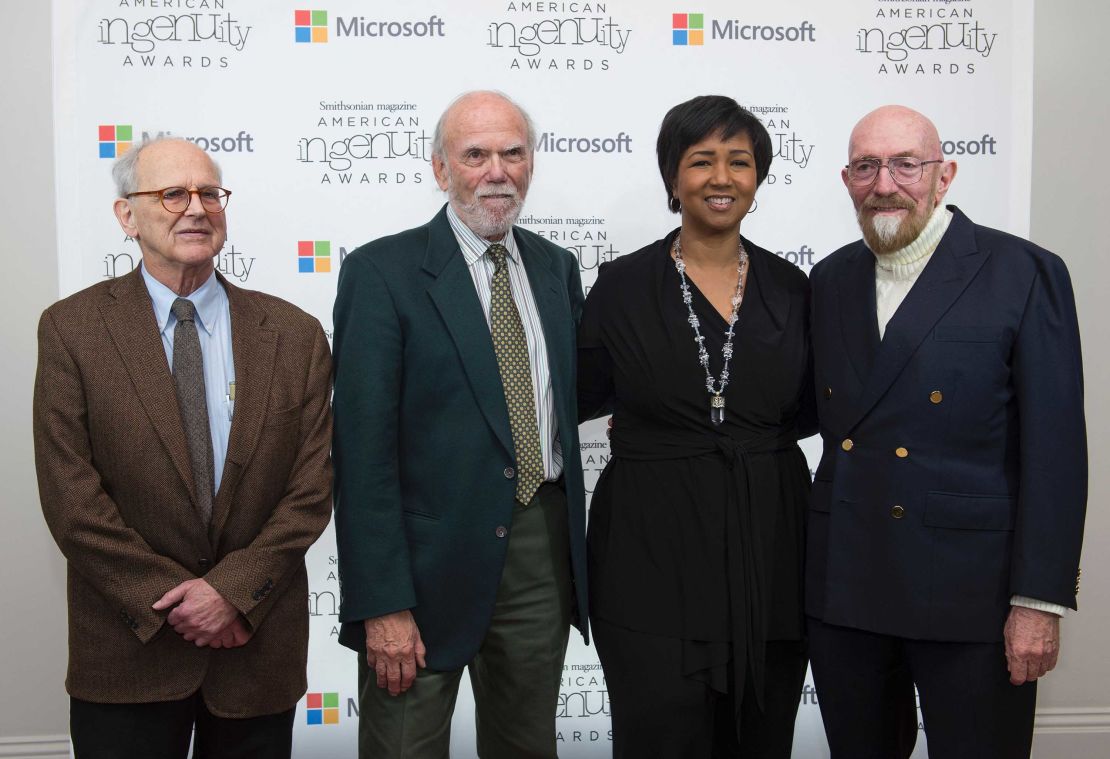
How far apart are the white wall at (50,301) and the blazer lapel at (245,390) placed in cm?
164

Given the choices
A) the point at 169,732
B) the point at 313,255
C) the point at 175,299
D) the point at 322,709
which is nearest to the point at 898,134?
the point at 175,299

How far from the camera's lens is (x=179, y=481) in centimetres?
195

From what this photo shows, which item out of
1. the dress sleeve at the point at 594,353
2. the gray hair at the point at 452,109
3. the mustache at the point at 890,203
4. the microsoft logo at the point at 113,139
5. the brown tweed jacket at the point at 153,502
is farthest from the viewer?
the microsoft logo at the point at 113,139

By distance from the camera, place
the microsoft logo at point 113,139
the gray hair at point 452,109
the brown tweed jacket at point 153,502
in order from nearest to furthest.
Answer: the brown tweed jacket at point 153,502 < the gray hair at point 452,109 < the microsoft logo at point 113,139

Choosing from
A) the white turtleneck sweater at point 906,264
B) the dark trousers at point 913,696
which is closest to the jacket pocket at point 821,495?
the dark trousers at point 913,696

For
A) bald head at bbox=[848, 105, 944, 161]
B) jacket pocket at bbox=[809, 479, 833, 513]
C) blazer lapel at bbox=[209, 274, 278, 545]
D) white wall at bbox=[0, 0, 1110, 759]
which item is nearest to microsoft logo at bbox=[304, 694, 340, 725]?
white wall at bbox=[0, 0, 1110, 759]

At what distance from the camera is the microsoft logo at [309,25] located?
10.4 feet

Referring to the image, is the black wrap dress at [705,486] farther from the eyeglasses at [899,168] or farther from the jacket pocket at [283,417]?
the jacket pocket at [283,417]

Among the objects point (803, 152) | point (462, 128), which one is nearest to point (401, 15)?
point (462, 128)

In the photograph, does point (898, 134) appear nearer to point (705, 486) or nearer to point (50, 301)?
point (705, 486)

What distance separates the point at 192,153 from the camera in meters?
2.10

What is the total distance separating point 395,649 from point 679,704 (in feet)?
2.18

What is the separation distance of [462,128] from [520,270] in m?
0.37

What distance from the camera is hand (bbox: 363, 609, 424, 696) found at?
6.77 ft
